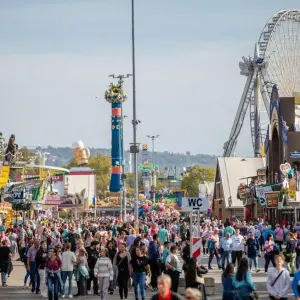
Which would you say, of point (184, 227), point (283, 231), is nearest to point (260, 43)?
point (184, 227)

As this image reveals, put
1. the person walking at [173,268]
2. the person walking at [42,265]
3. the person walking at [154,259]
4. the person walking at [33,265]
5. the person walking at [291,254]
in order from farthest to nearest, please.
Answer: the person walking at [291,254], the person walking at [33,265], the person walking at [154,259], the person walking at [42,265], the person walking at [173,268]

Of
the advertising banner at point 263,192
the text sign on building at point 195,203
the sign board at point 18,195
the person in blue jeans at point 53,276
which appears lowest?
the person in blue jeans at point 53,276

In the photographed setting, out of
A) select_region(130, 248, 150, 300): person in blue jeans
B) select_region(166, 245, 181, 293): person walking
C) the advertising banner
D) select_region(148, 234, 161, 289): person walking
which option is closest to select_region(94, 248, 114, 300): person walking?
select_region(130, 248, 150, 300): person in blue jeans

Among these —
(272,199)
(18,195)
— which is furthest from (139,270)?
(272,199)

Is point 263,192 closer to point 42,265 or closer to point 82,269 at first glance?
point 42,265

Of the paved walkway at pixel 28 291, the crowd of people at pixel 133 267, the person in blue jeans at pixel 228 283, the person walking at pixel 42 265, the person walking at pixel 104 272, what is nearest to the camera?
the person in blue jeans at pixel 228 283

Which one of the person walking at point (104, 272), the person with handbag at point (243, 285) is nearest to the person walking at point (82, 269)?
the person walking at point (104, 272)

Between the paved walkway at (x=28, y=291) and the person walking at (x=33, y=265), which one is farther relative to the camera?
the person walking at (x=33, y=265)

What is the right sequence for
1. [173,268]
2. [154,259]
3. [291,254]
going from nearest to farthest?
[173,268], [154,259], [291,254]

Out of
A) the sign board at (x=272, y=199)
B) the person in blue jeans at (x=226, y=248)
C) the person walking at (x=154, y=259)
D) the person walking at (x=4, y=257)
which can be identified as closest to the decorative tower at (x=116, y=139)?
the sign board at (x=272, y=199)

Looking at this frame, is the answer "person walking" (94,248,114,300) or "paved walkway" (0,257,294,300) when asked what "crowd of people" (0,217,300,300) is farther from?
"paved walkway" (0,257,294,300)

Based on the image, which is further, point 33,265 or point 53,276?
point 33,265

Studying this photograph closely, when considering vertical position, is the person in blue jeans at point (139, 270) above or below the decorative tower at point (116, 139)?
below

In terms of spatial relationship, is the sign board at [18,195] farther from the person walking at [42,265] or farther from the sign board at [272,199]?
the person walking at [42,265]
